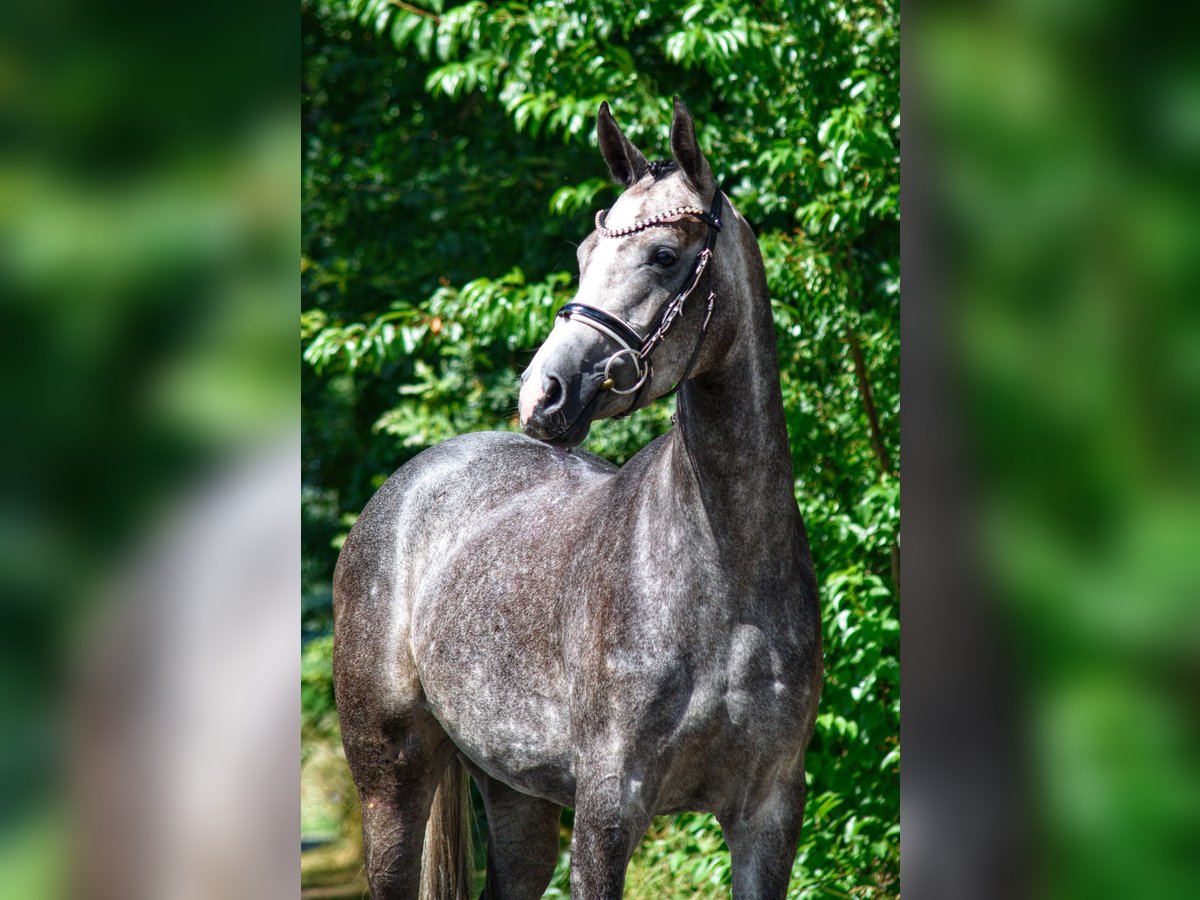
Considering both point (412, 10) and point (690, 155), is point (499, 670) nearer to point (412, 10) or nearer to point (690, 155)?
point (690, 155)

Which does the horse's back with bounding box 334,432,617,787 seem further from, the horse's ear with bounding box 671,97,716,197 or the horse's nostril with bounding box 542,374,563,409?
the horse's ear with bounding box 671,97,716,197

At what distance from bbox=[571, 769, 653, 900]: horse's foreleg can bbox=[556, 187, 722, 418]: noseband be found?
2.17 ft

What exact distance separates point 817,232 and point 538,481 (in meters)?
1.97

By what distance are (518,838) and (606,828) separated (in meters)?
1.11

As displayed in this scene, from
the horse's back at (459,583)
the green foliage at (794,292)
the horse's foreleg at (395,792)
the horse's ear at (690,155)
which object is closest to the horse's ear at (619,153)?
the horse's ear at (690,155)

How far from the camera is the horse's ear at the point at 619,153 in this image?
245cm

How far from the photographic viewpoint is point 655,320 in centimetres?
227

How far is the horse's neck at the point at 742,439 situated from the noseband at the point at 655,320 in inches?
3.9

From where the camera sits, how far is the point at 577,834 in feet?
7.92

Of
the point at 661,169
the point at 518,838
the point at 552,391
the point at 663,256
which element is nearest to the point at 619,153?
the point at 661,169

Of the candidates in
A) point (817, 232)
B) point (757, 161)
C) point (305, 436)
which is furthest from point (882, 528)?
point (305, 436)
